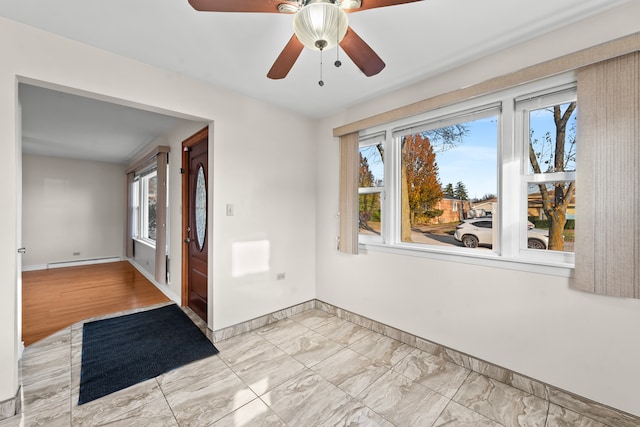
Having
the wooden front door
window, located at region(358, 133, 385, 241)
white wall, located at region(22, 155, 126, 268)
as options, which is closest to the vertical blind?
window, located at region(358, 133, 385, 241)

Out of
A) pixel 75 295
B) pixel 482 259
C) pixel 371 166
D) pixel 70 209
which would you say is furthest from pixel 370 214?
pixel 70 209

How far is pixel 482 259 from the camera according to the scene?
2.16m

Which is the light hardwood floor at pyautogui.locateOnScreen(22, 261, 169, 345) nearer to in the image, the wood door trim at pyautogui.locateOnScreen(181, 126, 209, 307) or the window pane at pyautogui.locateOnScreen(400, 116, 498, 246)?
the wood door trim at pyautogui.locateOnScreen(181, 126, 209, 307)

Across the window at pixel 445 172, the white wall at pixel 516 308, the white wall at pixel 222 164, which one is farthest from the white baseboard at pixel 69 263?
the window at pixel 445 172

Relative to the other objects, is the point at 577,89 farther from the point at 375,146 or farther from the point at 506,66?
the point at 375,146

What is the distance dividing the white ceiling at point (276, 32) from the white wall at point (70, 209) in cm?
575

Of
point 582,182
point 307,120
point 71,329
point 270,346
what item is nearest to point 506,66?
point 582,182

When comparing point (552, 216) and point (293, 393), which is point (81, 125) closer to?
point (293, 393)

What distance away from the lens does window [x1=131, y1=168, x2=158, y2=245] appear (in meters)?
5.44

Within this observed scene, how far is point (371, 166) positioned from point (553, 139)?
5.25 ft

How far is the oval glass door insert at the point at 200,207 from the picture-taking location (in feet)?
10.4

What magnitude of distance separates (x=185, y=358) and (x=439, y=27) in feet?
10.7

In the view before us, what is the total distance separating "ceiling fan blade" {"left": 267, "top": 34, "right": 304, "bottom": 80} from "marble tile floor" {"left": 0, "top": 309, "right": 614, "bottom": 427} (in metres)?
2.15

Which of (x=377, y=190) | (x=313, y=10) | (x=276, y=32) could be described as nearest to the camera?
(x=313, y=10)
